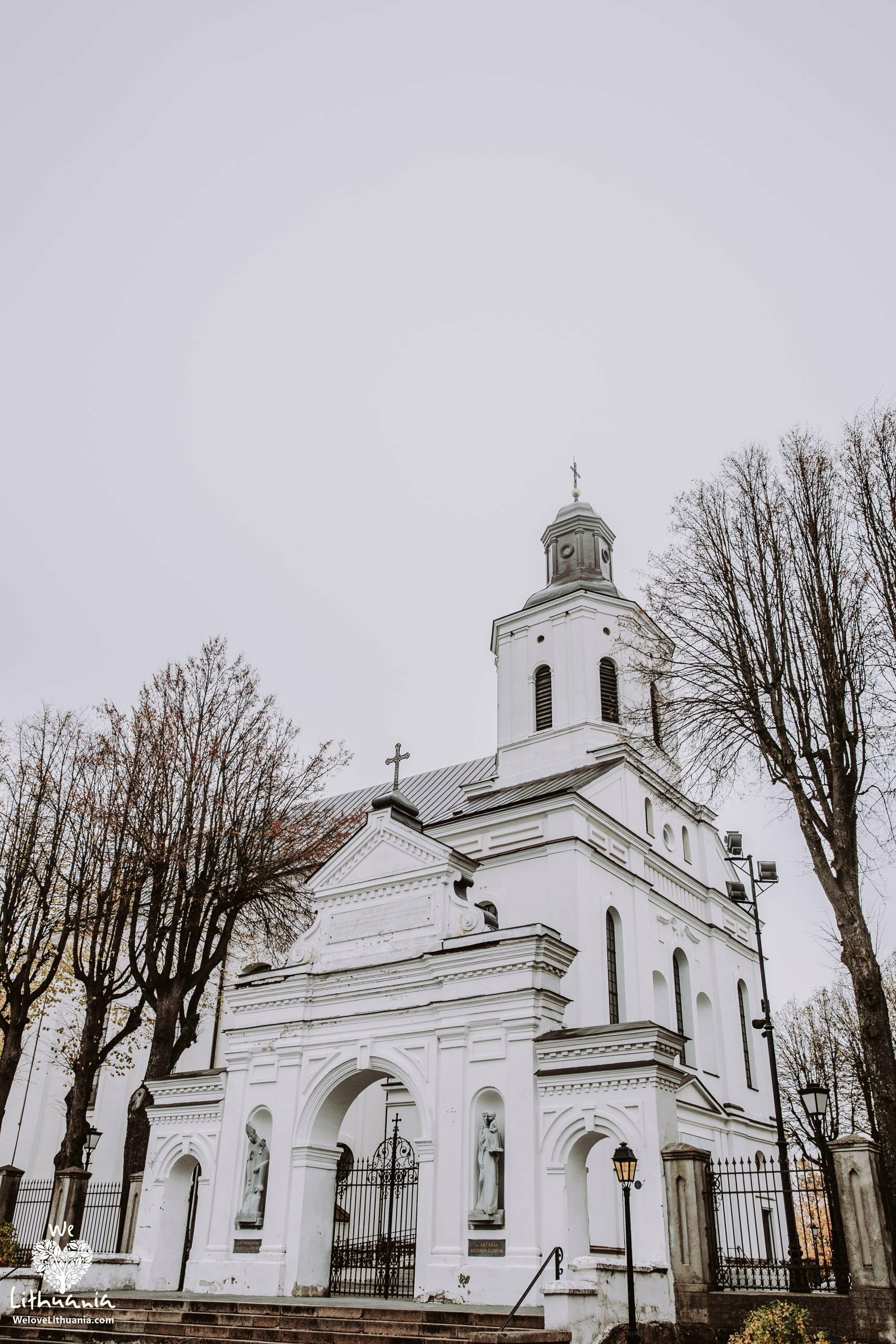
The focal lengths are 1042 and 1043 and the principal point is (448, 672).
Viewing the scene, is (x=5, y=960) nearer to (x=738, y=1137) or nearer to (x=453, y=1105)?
(x=453, y=1105)

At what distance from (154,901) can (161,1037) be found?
288 centimetres

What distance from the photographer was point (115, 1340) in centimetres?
1557

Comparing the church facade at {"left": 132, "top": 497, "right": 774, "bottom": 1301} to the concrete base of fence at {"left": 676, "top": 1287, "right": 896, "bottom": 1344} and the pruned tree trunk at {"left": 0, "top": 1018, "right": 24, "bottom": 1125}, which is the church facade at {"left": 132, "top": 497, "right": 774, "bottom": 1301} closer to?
the concrete base of fence at {"left": 676, "top": 1287, "right": 896, "bottom": 1344}

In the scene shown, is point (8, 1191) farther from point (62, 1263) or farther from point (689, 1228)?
point (689, 1228)

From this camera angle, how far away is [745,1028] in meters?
30.7

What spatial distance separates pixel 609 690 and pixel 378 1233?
605 inches

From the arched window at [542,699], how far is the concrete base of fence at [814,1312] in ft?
58.0

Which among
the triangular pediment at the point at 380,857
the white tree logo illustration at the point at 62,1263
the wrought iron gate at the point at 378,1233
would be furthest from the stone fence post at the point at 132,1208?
the triangular pediment at the point at 380,857

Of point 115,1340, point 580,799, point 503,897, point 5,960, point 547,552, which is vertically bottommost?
point 115,1340

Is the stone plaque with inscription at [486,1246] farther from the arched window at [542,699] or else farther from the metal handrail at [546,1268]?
the arched window at [542,699]

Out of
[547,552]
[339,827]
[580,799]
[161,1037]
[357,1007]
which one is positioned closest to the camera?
[357,1007]

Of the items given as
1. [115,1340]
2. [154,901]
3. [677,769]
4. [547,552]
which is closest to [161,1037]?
[154,901]

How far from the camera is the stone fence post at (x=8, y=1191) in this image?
75.3ft

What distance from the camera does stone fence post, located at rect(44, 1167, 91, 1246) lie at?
69.2ft
